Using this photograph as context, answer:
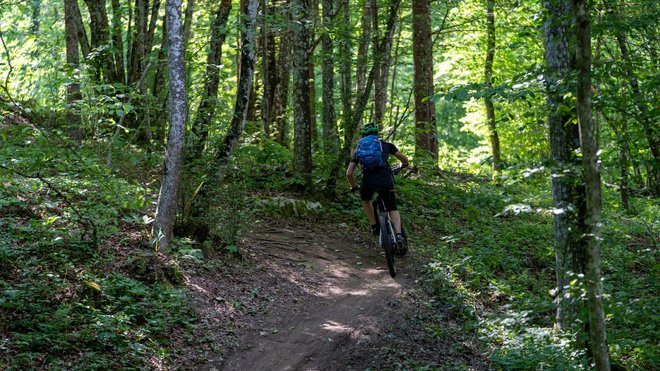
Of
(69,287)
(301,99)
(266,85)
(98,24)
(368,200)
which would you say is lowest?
(69,287)

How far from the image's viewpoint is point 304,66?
43.8ft

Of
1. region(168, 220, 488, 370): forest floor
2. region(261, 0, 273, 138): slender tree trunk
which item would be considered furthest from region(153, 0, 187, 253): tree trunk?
region(261, 0, 273, 138): slender tree trunk

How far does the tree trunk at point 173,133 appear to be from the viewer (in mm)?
8609

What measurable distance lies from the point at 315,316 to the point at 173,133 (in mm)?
3284

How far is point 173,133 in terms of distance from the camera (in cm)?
866

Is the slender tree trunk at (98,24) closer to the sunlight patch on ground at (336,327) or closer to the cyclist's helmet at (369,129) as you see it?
the cyclist's helmet at (369,129)

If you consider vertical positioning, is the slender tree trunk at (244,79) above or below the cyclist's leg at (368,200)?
above

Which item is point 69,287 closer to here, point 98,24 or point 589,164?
point 589,164

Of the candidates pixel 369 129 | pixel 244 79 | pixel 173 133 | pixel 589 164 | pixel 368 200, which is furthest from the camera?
pixel 244 79

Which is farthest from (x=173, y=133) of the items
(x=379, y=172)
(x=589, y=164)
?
(x=589, y=164)

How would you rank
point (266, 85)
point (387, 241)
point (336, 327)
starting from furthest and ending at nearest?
point (266, 85) < point (387, 241) < point (336, 327)

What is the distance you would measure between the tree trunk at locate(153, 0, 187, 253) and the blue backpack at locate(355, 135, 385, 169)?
3090 millimetres

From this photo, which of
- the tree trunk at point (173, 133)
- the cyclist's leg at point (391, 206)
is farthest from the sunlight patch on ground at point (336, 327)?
the cyclist's leg at point (391, 206)

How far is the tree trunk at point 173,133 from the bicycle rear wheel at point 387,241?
3408mm
